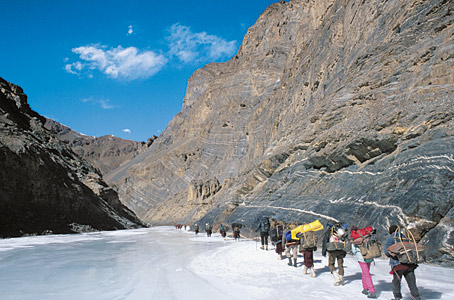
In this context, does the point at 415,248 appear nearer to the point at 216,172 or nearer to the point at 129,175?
the point at 216,172

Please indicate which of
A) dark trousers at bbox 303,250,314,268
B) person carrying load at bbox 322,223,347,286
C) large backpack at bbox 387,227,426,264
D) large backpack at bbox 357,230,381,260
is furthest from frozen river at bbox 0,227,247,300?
large backpack at bbox 387,227,426,264

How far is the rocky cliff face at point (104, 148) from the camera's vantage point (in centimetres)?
15450

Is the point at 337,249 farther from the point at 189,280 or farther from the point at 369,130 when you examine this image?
the point at 369,130

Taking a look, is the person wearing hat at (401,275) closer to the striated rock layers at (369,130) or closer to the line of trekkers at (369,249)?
the line of trekkers at (369,249)

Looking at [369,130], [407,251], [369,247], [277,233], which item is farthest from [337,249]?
[369,130]

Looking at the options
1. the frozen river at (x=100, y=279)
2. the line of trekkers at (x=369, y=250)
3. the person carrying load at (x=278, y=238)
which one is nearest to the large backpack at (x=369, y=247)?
the line of trekkers at (x=369, y=250)

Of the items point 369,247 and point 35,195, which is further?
point 35,195

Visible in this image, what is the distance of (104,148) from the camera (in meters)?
166

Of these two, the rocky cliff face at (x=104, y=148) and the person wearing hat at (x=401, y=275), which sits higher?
the rocky cliff face at (x=104, y=148)

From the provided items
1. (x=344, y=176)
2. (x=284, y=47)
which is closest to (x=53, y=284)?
(x=344, y=176)

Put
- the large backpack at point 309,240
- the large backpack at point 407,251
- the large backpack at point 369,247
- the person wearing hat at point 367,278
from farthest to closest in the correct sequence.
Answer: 1. the large backpack at point 309,240
2. the large backpack at point 369,247
3. the person wearing hat at point 367,278
4. the large backpack at point 407,251

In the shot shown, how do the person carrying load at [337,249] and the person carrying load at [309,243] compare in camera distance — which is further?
the person carrying load at [309,243]

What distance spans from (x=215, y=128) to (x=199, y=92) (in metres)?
47.2

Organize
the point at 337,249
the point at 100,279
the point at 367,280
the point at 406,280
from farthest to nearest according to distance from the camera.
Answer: the point at 100,279 < the point at 337,249 < the point at 367,280 < the point at 406,280
